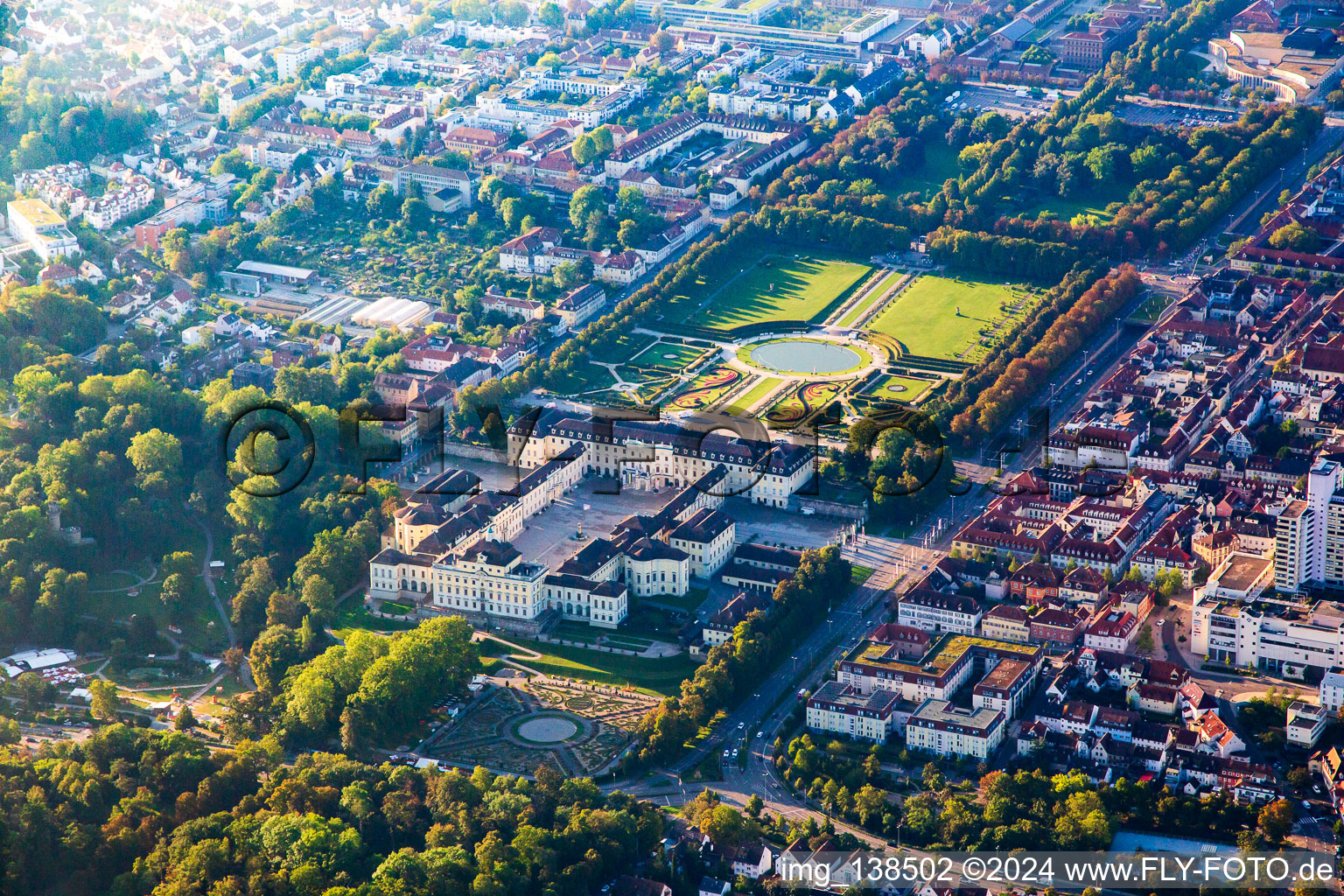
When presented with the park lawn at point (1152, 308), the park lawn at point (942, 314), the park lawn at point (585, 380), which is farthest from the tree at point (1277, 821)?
Result: the park lawn at point (1152, 308)

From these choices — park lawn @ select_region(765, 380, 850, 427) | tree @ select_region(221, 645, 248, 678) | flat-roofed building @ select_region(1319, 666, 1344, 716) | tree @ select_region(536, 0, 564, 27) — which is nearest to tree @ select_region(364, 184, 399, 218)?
park lawn @ select_region(765, 380, 850, 427)

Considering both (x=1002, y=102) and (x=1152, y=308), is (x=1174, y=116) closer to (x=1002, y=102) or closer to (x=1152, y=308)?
(x=1002, y=102)

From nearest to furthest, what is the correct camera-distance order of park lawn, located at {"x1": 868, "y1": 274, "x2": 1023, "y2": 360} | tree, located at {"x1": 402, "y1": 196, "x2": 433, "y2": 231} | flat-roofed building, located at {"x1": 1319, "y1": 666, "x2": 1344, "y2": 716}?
flat-roofed building, located at {"x1": 1319, "y1": 666, "x2": 1344, "y2": 716}
park lawn, located at {"x1": 868, "y1": 274, "x2": 1023, "y2": 360}
tree, located at {"x1": 402, "y1": 196, "x2": 433, "y2": 231}

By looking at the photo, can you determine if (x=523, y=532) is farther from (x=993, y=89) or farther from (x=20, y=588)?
(x=993, y=89)

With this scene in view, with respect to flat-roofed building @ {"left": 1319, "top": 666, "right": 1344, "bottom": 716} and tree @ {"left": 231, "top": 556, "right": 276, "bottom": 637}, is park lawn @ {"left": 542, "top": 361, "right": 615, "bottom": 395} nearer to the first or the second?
tree @ {"left": 231, "top": 556, "right": 276, "bottom": 637}

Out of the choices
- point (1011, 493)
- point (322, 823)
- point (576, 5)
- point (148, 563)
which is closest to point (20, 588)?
point (148, 563)

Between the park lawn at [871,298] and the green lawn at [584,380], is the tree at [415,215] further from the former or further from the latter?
the park lawn at [871,298]

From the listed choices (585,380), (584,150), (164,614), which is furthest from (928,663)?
(584,150)
